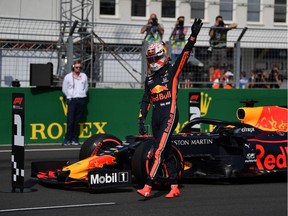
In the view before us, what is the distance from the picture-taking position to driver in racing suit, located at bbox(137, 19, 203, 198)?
8.76 meters

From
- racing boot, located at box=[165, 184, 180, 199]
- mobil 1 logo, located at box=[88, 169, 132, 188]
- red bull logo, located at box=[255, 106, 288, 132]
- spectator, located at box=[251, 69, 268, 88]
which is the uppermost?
spectator, located at box=[251, 69, 268, 88]

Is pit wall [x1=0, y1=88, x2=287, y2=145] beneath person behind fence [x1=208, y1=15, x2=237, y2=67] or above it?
beneath

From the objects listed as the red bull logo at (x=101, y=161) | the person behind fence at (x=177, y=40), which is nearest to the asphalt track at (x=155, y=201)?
the red bull logo at (x=101, y=161)

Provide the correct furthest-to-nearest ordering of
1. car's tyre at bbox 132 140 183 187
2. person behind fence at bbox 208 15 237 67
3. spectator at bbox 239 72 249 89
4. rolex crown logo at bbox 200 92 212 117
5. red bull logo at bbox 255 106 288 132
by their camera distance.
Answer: spectator at bbox 239 72 249 89 < person behind fence at bbox 208 15 237 67 < rolex crown logo at bbox 200 92 212 117 < red bull logo at bbox 255 106 288 132 < car's tyre at bbox 132 140 183 187

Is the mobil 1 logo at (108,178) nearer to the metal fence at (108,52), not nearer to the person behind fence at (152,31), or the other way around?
the metal fence at (108,52)

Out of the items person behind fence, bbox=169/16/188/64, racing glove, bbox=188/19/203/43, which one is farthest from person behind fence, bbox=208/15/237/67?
racing glove, bbox=188/19/203/43

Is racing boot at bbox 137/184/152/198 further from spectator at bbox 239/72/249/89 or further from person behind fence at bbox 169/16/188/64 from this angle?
spectator at bbox 239/72/249/89

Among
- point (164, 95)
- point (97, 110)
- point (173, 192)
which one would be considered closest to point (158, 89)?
point (164, 95)

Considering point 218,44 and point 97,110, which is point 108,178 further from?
point 218,44

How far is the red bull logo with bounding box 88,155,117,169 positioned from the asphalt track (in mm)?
342

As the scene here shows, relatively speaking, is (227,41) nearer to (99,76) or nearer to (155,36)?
(155,36)

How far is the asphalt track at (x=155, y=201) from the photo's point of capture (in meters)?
7.78

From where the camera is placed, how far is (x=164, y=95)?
8.90 meters

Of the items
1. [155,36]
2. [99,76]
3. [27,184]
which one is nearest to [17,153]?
[27,184]
